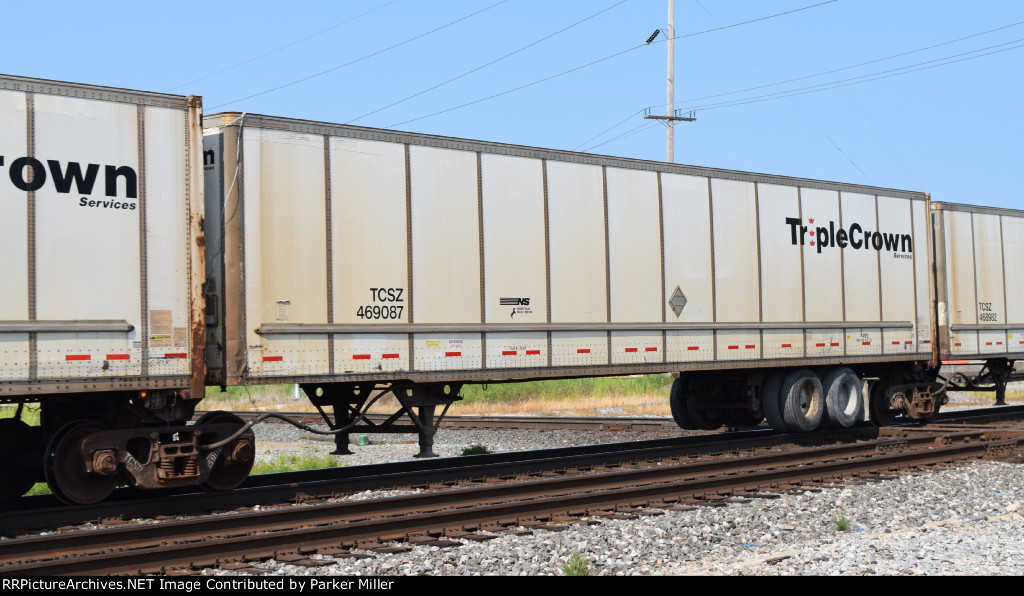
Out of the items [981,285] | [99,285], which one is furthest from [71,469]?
[981,285]

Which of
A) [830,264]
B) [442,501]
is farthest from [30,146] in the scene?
[830,264]

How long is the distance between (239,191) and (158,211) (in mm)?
894

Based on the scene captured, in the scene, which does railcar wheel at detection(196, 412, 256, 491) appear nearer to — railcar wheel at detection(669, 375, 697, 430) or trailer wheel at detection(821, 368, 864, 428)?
railcar wheel at detection(669, 375, 697, 430)

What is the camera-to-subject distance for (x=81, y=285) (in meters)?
9.57

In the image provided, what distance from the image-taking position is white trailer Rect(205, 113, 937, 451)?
429 inches

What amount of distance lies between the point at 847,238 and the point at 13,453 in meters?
13.6

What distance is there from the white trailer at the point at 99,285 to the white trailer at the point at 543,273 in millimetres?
581

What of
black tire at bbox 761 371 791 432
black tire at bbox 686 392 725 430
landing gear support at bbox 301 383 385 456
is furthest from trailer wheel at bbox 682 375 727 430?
landing gear support at bbox 301 383 385 456

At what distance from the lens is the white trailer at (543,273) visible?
10906 millimetres

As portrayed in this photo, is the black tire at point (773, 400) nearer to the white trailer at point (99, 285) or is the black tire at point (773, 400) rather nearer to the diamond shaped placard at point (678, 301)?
the diamond shaped placard at point (678, 301)

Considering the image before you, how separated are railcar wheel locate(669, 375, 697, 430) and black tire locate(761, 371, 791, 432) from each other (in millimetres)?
1562

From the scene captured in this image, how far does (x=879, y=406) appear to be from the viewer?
1842 centimetres

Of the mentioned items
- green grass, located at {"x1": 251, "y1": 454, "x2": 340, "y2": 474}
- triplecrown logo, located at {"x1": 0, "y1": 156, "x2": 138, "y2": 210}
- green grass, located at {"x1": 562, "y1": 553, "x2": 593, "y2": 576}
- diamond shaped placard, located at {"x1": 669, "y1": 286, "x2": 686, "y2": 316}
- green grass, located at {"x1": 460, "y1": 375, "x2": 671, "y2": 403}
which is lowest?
green grass, located at {"x1": 251, "y1": 454, "x2": 340, "y2": 474}

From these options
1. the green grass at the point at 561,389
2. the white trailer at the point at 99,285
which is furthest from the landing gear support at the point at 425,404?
the green grass at the point at 561,389
